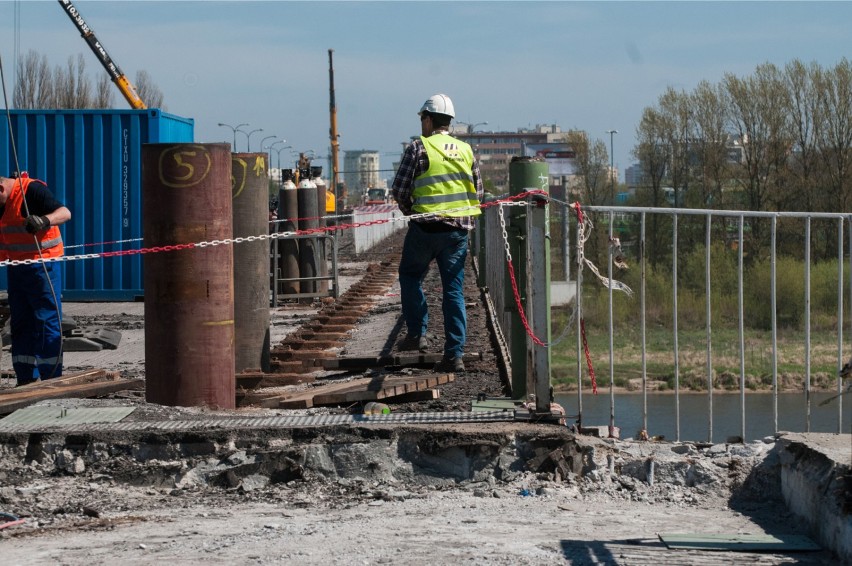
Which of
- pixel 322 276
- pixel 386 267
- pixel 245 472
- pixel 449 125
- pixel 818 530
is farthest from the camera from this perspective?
pixel 386 267

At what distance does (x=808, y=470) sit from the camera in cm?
473

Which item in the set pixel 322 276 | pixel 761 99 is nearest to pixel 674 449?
pixel 322 276

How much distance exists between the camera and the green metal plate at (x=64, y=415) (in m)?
5.93

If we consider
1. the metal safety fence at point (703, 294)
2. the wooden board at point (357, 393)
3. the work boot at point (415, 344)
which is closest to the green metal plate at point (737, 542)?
the metal safety fence at point (703, 294)

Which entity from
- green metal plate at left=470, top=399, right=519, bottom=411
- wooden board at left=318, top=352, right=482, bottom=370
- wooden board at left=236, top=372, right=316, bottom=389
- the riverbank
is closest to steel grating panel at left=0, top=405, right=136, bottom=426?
green metal plate at left=470, top=399, right=519, bottom=411

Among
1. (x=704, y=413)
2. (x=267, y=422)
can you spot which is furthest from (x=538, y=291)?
(x=704, y=413)

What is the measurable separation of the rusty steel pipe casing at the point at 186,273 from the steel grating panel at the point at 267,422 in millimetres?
855

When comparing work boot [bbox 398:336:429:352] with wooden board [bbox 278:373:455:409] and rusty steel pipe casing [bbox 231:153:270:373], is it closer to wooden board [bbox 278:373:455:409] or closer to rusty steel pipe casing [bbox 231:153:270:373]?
rusty steel pipe casing [bbox 231:153:270:373]

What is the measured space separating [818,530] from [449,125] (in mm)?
4593

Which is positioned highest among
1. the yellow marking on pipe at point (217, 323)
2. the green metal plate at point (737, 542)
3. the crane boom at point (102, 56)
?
the crane boom at point (102, 56)

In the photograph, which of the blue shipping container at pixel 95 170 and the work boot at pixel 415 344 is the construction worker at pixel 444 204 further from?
the blue shipping container at pixel 95 170

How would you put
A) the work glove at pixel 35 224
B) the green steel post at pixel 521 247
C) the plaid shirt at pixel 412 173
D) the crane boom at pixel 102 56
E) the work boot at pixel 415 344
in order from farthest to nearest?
1. the crane boom at pixel 102 56
2. the work boot at pixel 415 344
3. the plaid shirt at pixel 412 173
4. the work glove at pixel 35 224
5. the green steel post at pixel 521 247

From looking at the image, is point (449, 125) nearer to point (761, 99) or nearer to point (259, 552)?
point (259, 552)

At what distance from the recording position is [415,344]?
8461 millimetres
